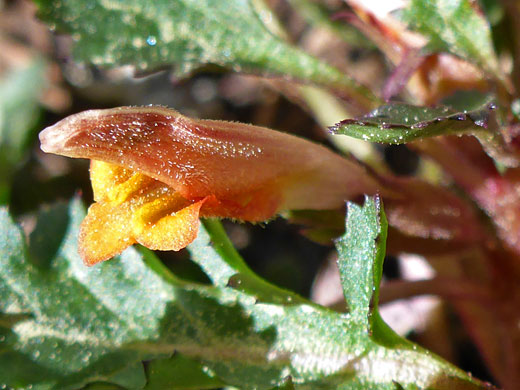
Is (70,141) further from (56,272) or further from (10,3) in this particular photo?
(10,3)

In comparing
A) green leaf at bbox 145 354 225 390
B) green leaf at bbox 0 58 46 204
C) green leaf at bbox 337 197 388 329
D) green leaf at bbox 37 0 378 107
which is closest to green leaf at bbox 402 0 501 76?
green leaf at bbox 37 0 378 107

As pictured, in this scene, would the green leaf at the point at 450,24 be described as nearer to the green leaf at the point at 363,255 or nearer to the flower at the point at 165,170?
the flower at the point at 165,170

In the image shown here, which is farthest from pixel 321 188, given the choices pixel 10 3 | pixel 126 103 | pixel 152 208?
pixel 10 3

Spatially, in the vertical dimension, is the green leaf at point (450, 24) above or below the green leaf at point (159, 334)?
above

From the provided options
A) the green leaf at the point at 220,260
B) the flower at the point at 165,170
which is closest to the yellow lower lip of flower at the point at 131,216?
the flower at the point at 165,170

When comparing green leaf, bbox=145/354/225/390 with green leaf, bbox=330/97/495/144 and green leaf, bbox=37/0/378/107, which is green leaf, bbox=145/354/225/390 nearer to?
green leaf, bbox=330/97/495/144

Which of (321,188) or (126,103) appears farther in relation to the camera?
(126,103)
